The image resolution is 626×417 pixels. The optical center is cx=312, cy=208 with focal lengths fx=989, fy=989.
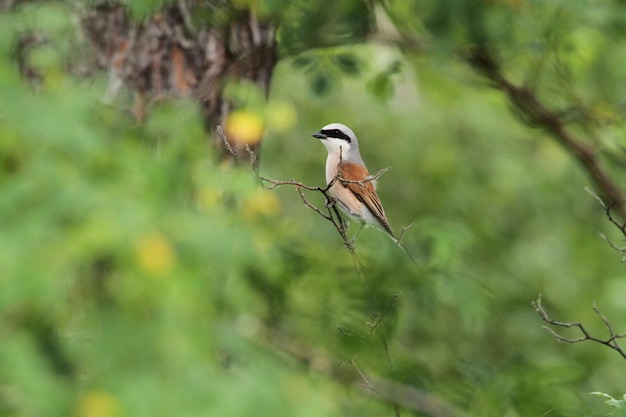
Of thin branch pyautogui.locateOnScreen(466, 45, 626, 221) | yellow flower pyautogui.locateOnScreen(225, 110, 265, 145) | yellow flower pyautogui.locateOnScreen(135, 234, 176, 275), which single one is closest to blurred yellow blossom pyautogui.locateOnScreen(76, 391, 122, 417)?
yellow flower pyautogui.locateOnScreen(135, 234, 176, 275)

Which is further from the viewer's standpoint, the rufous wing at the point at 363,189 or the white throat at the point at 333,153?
the rufous wing at the point at 363,189

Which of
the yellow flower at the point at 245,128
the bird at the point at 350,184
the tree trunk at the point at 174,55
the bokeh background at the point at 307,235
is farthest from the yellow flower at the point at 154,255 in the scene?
the tree trunk at the point at 174,55

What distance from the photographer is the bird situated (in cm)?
371

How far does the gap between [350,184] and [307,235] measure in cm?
253

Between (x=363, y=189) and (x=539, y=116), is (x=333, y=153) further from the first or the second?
(x=539, y=116)

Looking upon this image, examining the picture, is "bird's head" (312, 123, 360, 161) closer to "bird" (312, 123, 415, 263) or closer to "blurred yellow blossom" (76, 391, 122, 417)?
"bird" (312, 123, 415, 263)

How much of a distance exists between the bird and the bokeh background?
0.30m

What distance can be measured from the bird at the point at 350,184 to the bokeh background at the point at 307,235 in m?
0.30

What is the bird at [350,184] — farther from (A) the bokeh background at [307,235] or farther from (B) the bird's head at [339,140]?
(A) the bokeh background at [307,235]

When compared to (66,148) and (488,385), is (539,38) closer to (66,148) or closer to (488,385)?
(488,385)

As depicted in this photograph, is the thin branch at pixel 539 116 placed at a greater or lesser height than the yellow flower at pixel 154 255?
lesser

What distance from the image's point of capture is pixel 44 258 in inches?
98.1

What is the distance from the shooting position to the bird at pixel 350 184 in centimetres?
371

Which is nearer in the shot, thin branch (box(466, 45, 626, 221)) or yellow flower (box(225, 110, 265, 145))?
yellow flower (box(225, 110, 265, 145))
